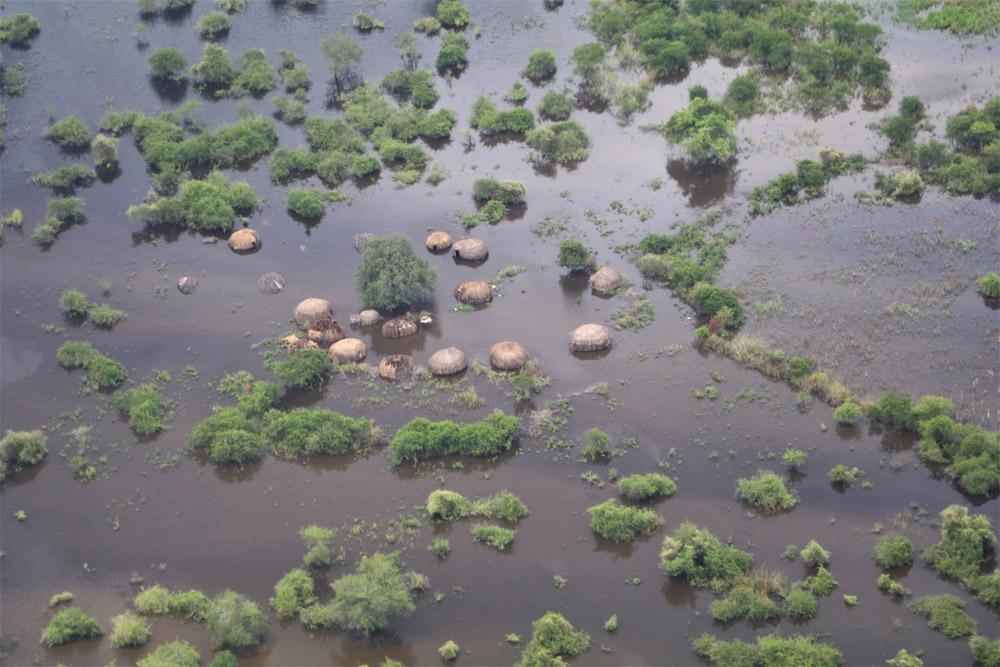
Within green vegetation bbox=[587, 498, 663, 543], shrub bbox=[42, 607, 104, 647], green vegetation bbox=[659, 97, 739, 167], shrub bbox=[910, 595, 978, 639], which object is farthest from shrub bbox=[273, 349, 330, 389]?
shrub bbox=[910, 595, 978, 639]

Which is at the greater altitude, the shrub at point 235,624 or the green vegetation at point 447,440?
the green vegetation at point 447,440

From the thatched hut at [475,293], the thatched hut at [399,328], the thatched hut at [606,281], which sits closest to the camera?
the thatched hut at [399,328]

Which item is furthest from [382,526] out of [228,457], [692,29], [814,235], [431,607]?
[692,29]

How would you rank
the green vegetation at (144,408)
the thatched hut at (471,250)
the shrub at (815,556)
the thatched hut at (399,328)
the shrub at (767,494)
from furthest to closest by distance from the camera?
the thatched hut at (471,250)
the thatched hut at (399,328)
the green vegetation at (144,408)
the shrub at (767,494)
the shrub at (815,556)

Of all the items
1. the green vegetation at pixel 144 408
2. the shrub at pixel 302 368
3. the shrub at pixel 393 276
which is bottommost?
the green vegetation at pixel 144 408

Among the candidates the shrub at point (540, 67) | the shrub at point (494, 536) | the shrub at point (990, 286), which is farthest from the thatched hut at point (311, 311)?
the shrub at point (990, 286)

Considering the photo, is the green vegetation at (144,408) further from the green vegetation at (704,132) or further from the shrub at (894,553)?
the green vegetation at (704,132)

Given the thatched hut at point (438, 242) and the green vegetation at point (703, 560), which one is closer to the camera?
the green vegetation at point (703, 560)
